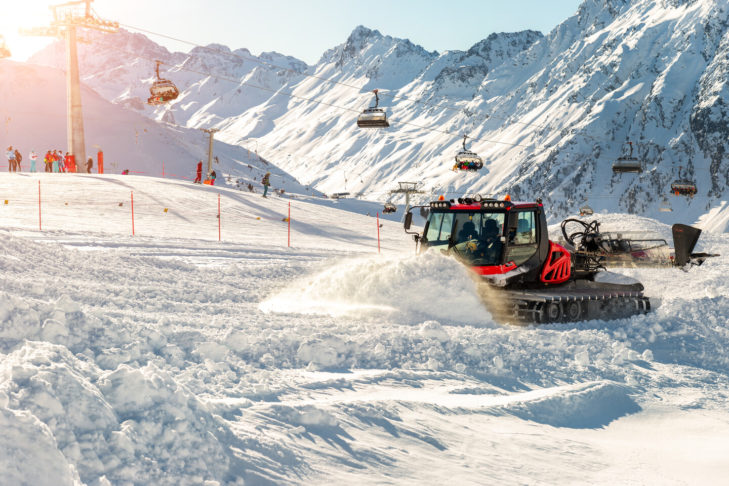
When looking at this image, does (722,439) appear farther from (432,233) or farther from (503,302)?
(432,233)

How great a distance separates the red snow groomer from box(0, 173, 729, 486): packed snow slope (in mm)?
448

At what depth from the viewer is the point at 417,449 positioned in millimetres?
5027

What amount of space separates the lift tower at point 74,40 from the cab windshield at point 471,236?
4060 centimetres

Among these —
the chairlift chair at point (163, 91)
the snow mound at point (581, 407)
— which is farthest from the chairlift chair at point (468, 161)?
the snow mound at point (581, 407)

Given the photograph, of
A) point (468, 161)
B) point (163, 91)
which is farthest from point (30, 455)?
point (468, 161)

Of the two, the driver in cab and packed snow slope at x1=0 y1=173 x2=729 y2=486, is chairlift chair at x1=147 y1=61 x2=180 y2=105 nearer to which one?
packed snow slope at x1=0 y1=173 x2=729 y2=486

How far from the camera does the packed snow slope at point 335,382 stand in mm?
3979

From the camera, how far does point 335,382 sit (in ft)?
21.3

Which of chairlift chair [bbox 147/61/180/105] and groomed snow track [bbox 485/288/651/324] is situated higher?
chairlift chair [bbox 147/61/180/105]

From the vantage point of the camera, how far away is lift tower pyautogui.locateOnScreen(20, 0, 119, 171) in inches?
1781

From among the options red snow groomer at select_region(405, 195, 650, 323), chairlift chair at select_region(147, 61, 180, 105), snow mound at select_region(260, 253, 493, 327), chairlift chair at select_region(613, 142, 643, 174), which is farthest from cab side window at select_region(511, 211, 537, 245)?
chairlift chair at select_region(613, 142, 643, 174)

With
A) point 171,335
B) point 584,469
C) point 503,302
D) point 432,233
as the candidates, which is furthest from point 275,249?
point 584,469

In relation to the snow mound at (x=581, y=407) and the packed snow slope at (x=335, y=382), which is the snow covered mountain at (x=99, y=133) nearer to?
the packed snow slope at (x=335, y=382)

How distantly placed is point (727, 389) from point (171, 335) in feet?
21.6
